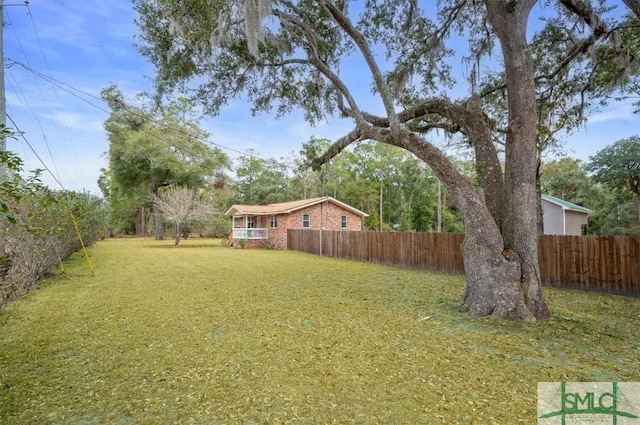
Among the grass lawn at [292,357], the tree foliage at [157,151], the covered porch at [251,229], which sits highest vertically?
the tree foliage at [157,151]

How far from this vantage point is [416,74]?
26.1 feet

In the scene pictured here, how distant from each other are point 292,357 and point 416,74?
6939mm

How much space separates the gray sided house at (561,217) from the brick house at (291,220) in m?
10.2

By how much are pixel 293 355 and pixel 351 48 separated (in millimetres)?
7165

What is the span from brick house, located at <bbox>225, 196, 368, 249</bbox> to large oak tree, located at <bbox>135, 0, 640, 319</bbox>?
10.8 metres

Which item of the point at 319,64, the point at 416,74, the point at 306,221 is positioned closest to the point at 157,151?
the point at 306,221

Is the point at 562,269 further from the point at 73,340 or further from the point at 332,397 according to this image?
the point at 73,340

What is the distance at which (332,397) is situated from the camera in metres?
2.66

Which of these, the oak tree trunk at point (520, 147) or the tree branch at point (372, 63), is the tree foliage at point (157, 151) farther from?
the oak tree trunk at point (520, 147)

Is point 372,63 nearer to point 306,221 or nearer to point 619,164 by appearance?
point 619,164

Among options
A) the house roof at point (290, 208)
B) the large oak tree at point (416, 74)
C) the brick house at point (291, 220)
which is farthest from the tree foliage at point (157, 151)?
the large oak tree at point (416, 74)

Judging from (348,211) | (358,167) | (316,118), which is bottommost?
(348,211)

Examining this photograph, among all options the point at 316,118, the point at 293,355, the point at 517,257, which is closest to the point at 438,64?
the point at 316,118

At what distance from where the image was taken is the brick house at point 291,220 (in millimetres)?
20172
